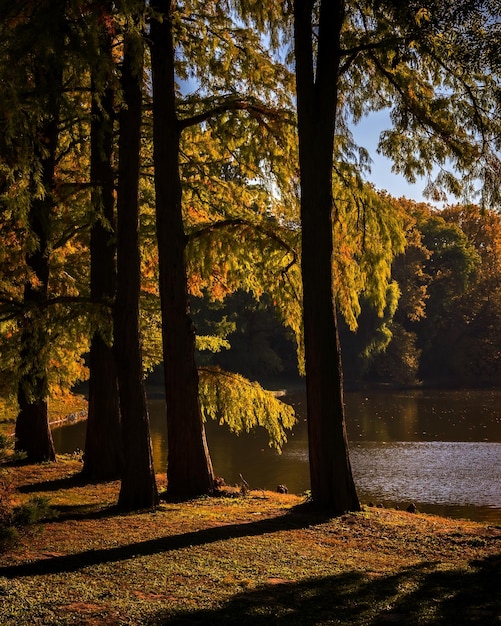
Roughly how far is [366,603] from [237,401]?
5.97m

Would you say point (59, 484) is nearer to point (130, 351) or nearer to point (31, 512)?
point (130, 351)

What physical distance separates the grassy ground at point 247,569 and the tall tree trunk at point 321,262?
1.75 feet

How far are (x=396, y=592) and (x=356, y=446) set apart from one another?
19156 millimetres

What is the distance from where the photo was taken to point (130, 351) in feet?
29.0

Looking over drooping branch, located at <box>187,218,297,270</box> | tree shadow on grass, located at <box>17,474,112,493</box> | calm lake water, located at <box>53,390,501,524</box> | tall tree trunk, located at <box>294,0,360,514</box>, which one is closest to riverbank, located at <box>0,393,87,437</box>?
tree shadow on grass, located at <box>17,474,112,493</box>

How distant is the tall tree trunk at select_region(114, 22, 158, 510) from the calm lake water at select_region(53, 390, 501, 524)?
25.4 ft

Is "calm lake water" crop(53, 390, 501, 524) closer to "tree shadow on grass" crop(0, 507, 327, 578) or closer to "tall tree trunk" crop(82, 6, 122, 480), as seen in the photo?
"tall tree trunk" crop(82, 6, 122, 480)

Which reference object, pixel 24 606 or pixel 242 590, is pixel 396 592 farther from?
pixel 24 606

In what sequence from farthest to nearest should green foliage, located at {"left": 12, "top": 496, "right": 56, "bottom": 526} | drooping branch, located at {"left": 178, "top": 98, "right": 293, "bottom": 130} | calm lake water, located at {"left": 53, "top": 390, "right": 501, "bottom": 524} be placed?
calm lake water, located at {"left": 53, "top": 390, "right": 501, "bottom": 524} → drooping branch, located at {"left": 178, "top": 98, "right": 293, "bottom": 130} → green foliage, located at {"left": 12, "top": 496, "right": 56, "bottom": 526}

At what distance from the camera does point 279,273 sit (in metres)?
11.0

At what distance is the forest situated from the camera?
7.75m

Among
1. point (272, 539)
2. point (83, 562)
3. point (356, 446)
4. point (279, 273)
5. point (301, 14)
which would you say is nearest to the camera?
point (83, 562)

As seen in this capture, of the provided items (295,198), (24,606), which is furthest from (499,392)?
(24,606)

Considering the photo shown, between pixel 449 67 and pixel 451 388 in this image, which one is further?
pixel 451 388
